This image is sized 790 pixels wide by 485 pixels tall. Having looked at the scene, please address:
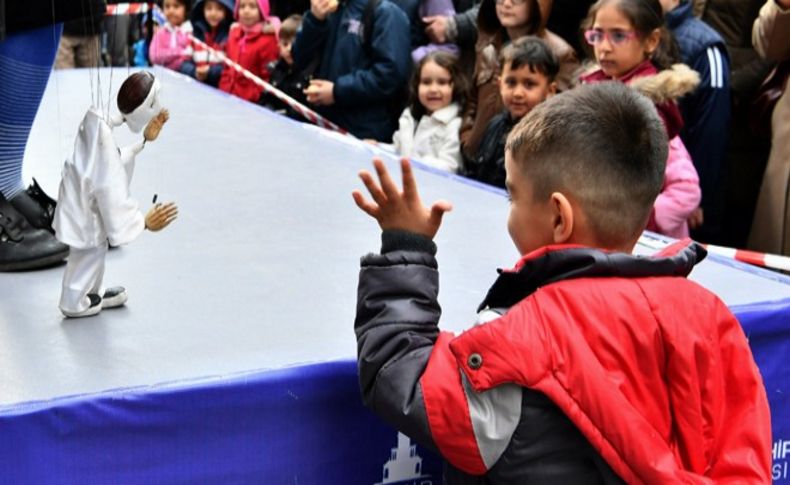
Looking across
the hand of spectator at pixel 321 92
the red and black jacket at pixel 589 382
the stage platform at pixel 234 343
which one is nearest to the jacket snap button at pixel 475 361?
the red and black jacket at pixel 589 382

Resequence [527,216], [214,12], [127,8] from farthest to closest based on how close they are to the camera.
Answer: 1. [127,8]
2. [214,12]
3. [527,216]

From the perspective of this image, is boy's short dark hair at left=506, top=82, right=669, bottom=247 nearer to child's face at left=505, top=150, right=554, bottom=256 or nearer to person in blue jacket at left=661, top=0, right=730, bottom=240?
child's face at left=505, top=150, right=554, bottom=256

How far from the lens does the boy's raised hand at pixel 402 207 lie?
1.41 meters

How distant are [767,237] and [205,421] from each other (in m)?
2.05

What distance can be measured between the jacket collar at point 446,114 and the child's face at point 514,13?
0.95ft

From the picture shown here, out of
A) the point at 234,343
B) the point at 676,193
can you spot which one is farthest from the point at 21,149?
the point at 676,193

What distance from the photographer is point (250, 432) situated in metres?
1.57

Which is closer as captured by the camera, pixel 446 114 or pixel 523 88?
pixel 523 88

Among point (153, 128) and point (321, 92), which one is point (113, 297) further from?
point (321, 92)

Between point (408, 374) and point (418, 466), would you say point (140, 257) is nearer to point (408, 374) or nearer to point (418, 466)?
point (418, 466)

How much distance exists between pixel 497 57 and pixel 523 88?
1.67ft

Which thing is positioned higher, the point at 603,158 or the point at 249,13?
the point at 603,158

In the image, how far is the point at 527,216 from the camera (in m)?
1.39

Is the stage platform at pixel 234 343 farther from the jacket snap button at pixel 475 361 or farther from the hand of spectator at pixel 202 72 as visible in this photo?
the hand of spectator at pixel 202 72
